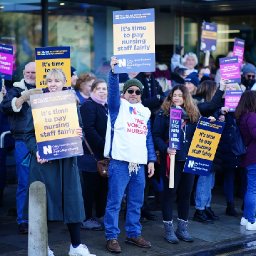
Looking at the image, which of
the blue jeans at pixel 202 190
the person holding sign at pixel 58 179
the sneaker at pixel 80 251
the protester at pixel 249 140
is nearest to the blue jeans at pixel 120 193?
the sneaker at pixel 80 251

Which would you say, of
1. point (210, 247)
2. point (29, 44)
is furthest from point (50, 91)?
point (29, 44)

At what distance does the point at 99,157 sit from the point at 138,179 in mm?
949

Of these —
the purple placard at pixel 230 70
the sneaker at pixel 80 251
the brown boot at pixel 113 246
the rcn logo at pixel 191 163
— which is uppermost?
the purple placard at pixel 230 70

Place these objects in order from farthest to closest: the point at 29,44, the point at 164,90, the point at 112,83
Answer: the point at 29,44 < the point at 164,90 < the point at 112,83

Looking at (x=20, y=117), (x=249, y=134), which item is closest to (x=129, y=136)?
(x=20, y=117)

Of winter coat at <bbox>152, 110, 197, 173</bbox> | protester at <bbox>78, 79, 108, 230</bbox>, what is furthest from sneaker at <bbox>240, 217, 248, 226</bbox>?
protester at <bbox>78, 79, 108, 230</bbox>

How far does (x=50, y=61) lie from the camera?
25.1ft

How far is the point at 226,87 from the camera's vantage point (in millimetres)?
8758

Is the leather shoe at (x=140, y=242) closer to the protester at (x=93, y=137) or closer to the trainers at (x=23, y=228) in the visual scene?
the protester at (x=93, y=137)

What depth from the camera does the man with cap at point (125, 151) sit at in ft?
23.8

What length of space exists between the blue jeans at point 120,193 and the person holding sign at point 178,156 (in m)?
0.42

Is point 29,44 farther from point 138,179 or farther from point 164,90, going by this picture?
point 138,179

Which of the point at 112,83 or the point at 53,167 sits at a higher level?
the point at 112,83

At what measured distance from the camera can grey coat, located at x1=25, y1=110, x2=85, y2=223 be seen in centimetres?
658
